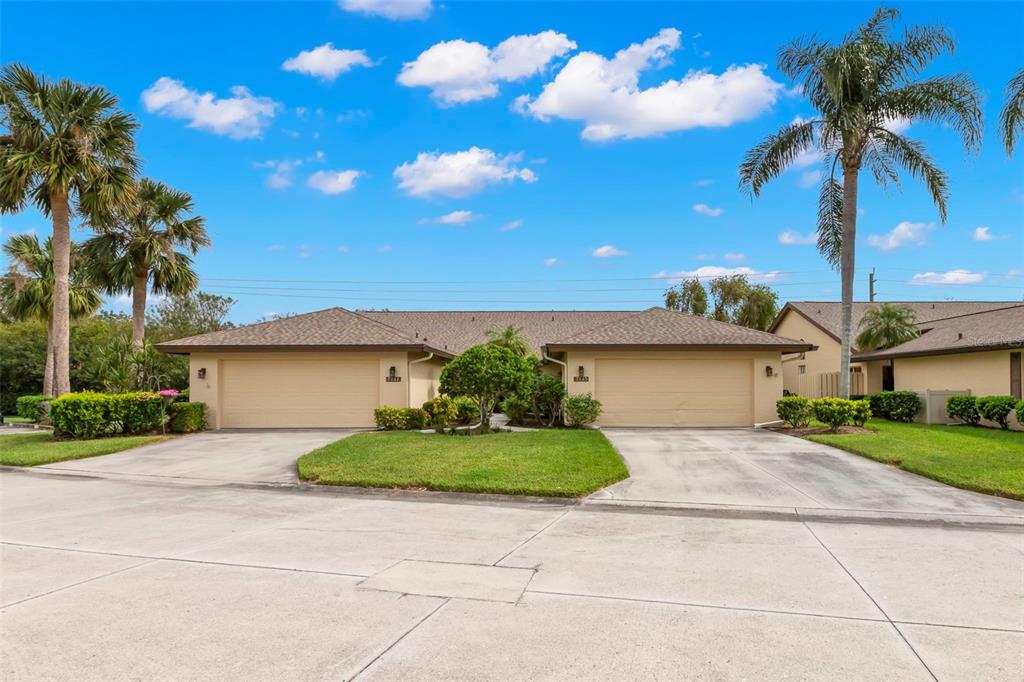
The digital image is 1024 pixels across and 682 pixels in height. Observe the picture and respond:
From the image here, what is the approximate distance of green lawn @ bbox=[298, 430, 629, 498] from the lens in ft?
30.8

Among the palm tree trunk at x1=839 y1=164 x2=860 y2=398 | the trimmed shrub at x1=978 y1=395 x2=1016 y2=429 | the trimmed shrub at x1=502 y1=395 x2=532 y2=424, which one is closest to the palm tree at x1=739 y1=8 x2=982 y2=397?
the palm tree trunk at x1=839 y1=164 x2=860 y2=398

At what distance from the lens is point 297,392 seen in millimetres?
19156

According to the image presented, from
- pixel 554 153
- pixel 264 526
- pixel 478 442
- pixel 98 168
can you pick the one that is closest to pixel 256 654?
pixel 264 526

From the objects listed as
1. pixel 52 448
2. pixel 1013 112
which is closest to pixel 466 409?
pixel 52 448

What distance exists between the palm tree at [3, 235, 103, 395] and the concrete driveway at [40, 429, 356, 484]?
13.9 metres

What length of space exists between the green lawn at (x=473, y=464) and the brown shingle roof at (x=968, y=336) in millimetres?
12190

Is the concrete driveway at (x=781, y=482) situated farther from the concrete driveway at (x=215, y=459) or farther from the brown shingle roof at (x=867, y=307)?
the brown shingle roof at (x=867, y=307)

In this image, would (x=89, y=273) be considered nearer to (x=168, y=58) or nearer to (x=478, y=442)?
(x=168, y=58)

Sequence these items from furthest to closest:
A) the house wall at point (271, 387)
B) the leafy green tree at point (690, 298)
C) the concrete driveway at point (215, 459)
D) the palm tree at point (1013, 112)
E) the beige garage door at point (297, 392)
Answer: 1. the leafy green tree at point (690, 298)
2. the beige garage door at point (297, 392)
3. the house wall at point (271, 387)
4. the palm tree at point (1013, 112)
5. the concrete driveway at point (215, 459)

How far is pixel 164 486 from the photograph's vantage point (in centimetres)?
1043

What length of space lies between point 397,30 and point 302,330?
31.3ft

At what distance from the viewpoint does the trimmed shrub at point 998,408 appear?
16312 mm

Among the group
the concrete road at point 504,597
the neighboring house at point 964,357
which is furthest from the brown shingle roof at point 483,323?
the concrete road at point 504,597

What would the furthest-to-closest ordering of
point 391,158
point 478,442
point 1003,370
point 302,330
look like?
point 391,158
point 302,330
point 1003,370
point 478,442
